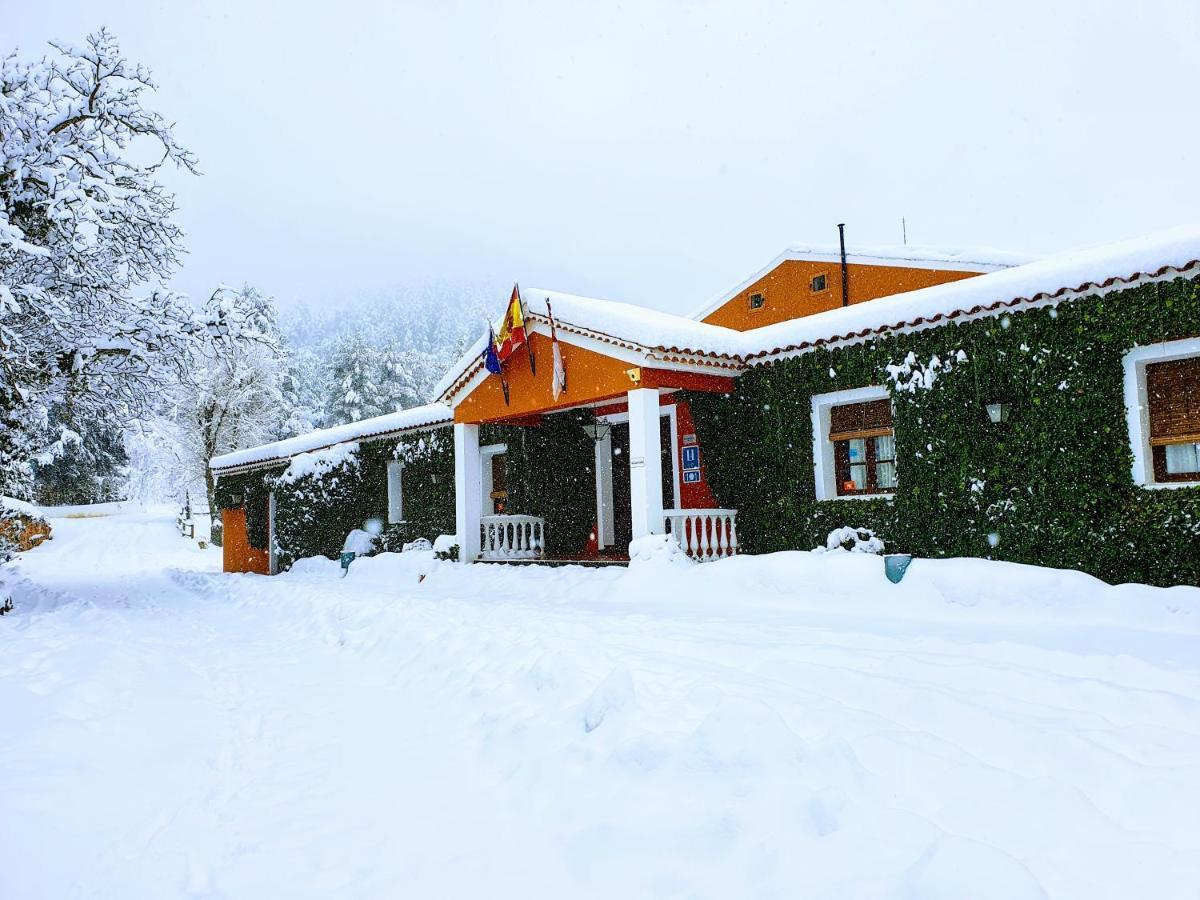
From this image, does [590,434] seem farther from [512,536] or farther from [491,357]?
[491,357]

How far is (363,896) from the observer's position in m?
2.74

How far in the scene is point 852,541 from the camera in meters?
10.3

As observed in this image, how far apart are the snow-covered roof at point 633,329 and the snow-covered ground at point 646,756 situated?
4.27 meters

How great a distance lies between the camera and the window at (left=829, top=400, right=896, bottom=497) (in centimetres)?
1059

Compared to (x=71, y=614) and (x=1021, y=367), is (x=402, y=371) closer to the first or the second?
(x=71, y=614)

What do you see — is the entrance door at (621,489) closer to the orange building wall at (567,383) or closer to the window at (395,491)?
the orange building wall at (567,383)

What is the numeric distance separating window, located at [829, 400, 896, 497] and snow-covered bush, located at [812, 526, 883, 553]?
→ 0.74 m

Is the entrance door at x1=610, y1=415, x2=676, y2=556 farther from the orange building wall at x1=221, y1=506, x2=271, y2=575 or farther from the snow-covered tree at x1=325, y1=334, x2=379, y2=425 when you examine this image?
the snow-covered tree at x1=325, y1=334, x2=379, y2=425

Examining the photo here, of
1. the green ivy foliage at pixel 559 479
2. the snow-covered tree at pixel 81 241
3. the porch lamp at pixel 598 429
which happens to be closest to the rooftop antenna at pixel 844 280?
the porch lamp at pixel 598 429

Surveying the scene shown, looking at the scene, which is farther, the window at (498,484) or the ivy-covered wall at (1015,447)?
the window at (498,484)

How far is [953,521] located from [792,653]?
176 inches

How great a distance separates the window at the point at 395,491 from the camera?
729 inches

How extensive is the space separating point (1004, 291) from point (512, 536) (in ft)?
32.4

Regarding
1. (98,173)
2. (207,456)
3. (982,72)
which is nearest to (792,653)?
(98,173)
